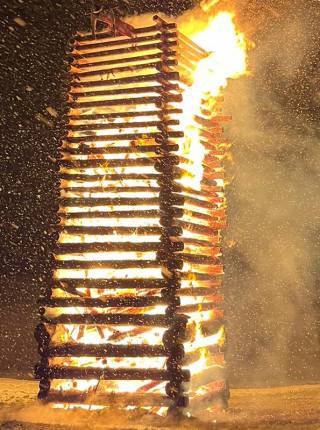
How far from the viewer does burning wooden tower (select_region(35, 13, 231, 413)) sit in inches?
273

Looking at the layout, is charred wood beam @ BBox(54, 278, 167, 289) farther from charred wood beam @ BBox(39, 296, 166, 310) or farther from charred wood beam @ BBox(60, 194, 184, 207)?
charred wood beam @ BBox(60, 194, 184, 207)

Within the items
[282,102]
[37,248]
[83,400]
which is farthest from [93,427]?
[282,102]

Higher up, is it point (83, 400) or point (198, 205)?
point (198, 205)

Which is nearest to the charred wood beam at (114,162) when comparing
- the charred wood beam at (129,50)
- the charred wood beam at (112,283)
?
the charred wood beam at (112,283)

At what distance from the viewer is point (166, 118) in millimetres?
7930

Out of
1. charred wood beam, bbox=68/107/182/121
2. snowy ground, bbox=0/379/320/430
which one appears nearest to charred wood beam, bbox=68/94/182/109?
charred wood beam, bbox=68/107/182/121

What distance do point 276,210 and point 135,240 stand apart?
8561 mm

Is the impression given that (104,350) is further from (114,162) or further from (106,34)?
(106,34)

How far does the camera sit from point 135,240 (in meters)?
7.79

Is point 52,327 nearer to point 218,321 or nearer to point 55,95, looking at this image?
point 218,321

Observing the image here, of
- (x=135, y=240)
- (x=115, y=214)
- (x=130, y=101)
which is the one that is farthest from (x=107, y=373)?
(x=130, y=101)

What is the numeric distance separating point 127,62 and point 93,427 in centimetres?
685

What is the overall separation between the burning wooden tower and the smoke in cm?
576

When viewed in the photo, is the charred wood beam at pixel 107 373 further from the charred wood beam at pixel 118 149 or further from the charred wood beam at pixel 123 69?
the charred wood beam at pixel 123 69
